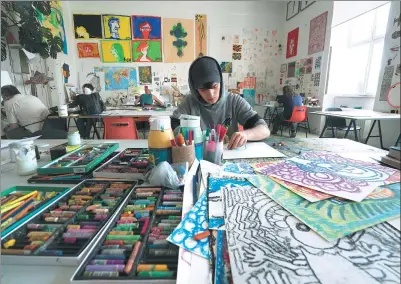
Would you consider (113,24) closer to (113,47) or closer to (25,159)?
(113,47)

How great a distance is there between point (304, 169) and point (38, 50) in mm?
596

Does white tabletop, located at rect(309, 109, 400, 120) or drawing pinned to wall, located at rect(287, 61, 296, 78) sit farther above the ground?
drawing pinned to wall, located at rect(287, 61, 296, 78)

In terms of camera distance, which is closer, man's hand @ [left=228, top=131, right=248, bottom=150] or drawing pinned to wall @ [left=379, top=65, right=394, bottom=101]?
drawing pinned to wall @ [left=379, top=65, right=394, bottom=101]

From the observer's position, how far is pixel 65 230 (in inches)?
10.5

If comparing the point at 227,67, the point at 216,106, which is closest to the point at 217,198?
the point at 216,106

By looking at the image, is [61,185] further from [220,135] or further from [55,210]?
[220,135]

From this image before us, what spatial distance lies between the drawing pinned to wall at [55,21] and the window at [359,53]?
0.42m

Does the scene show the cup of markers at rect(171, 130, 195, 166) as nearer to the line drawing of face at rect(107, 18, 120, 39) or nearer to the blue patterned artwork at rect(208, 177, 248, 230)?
the blue patterned artwork at rect(208, 177, 248, 230)

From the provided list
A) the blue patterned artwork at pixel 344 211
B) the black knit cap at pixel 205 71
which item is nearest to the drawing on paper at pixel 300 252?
the blue patterned artwork at pixel 344 211

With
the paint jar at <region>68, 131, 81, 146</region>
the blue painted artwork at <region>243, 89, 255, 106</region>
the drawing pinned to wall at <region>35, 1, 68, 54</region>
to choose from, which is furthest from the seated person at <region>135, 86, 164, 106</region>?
the drawing pinned to wall at <region>35, 1, 68, 54</region>

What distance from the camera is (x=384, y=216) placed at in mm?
149

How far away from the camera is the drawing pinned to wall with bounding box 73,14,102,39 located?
0.38m

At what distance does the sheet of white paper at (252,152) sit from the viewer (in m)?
0.53

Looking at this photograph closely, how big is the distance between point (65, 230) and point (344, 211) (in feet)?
1.09
